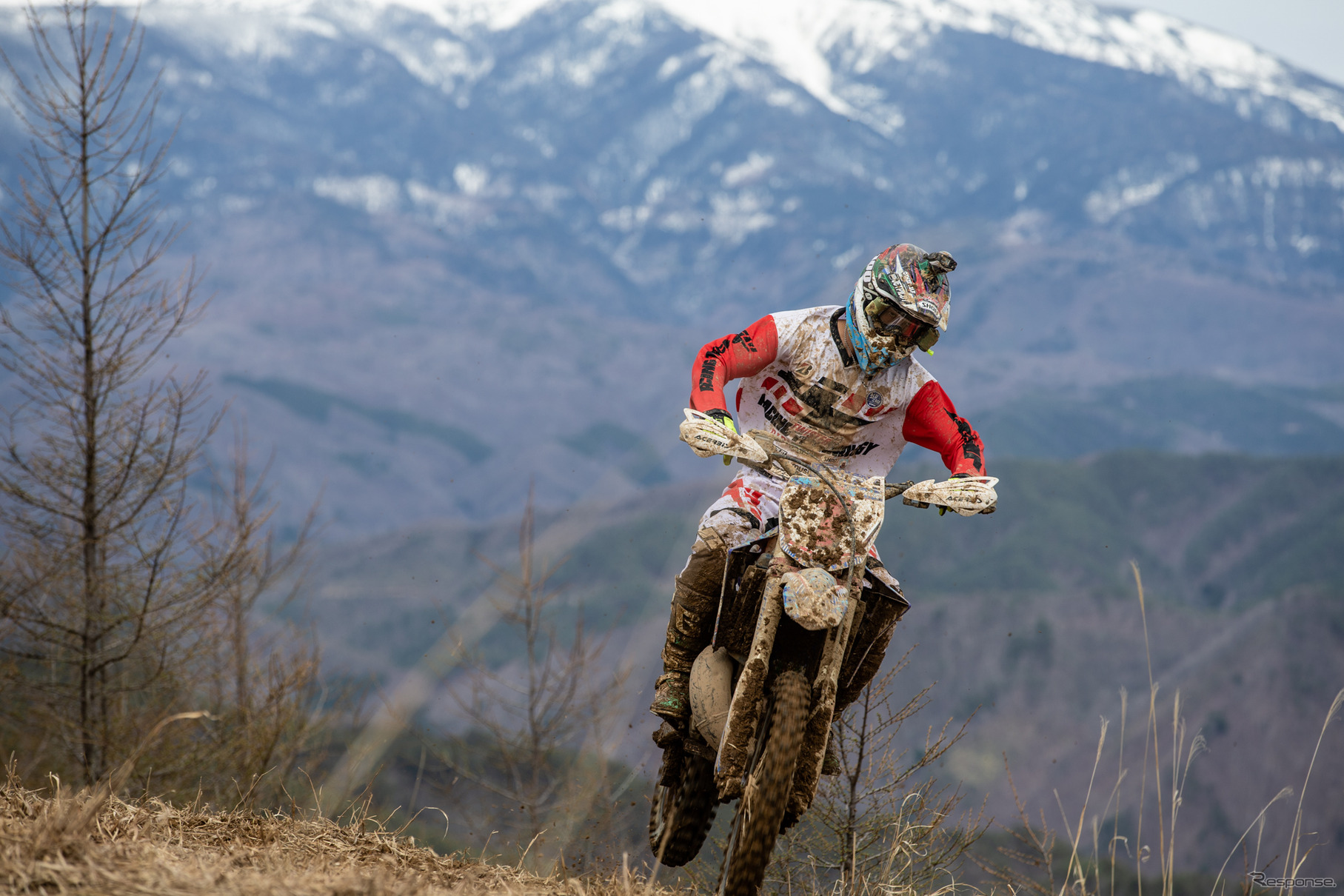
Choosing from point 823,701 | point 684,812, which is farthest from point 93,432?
point 823,701

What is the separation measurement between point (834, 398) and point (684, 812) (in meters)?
2.37

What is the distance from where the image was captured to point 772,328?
20.0ft

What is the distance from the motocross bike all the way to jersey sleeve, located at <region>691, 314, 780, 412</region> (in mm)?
281

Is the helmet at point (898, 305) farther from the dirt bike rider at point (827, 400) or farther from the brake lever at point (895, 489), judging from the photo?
the brake lever at point (895, 489)

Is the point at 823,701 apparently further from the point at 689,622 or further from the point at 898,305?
the point at 898,305

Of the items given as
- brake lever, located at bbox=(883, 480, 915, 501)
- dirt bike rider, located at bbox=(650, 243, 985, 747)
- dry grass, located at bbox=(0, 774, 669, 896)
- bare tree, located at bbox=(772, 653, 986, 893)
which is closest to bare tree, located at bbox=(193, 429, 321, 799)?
bare tree, located at bbox=(772, 653, 986, 893)

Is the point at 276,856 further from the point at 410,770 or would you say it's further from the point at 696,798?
the point at 410,770

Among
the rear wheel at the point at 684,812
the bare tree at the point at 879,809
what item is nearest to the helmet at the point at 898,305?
the rear wheel at the point at 684,812

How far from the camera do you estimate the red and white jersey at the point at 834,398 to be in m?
6.08

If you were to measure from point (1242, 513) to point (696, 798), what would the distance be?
163922 mm

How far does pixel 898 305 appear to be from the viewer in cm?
574

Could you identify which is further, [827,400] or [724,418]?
[827,400]

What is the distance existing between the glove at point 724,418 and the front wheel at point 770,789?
0.98 meters

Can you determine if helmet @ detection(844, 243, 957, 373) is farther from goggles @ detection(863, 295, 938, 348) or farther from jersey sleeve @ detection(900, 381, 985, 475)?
jersey sleeve @ detection(900, 381, 985, 475)
